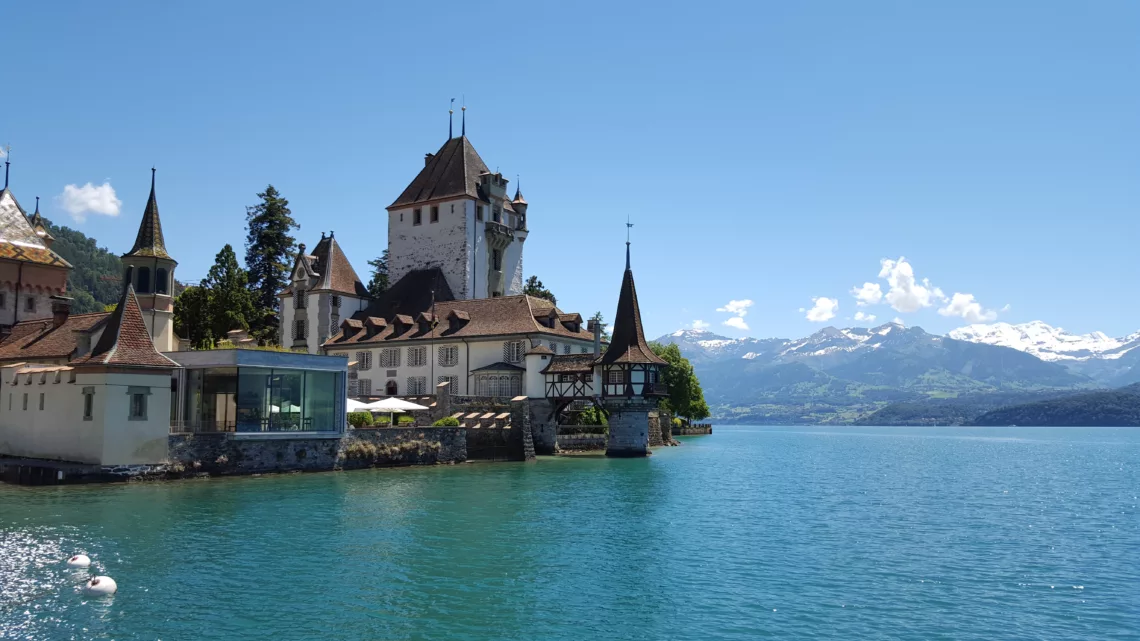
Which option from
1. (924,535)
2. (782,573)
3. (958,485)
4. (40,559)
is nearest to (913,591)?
(782,573)

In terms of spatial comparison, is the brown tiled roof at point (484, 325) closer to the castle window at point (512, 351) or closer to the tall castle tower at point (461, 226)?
the castle window at point (512, 351)

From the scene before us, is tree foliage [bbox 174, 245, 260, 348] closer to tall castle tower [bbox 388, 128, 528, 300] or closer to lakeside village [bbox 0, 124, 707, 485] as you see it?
lakeside village [bbox 0, 124, 707, 485]

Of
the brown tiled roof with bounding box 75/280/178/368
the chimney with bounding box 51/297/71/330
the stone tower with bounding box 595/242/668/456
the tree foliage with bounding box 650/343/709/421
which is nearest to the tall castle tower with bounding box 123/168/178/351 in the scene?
the chimney with bounding box 51/297/71/330

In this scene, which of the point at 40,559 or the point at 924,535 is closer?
the point at 40,559

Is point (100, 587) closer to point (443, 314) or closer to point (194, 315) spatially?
point (443, 314)

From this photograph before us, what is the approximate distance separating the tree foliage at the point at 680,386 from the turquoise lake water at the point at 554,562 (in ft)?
218

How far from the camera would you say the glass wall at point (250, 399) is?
44031 mm

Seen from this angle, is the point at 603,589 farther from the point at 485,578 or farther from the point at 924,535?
the point at 924,535

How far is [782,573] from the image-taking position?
23.3 m

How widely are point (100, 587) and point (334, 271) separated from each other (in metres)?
60.9

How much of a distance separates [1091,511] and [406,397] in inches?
1571

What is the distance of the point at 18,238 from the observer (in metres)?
55.2

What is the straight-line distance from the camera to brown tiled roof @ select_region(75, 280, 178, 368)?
39.4 metres

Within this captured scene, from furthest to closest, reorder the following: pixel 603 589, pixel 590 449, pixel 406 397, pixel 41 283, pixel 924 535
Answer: pixel 590 449 → pixel 406 397 → pixel 41 283 → pixel 924 535 → pixel 603 589
